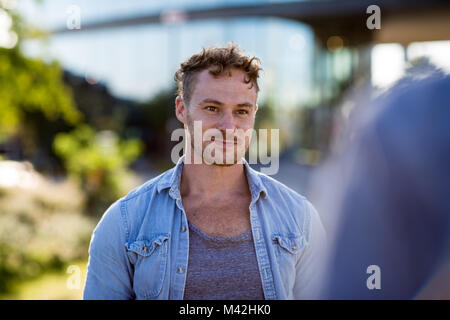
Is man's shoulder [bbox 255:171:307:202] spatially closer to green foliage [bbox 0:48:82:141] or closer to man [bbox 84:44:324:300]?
man [bbox 84:44:324:300]

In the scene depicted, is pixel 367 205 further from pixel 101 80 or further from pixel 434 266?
pixel 101 80

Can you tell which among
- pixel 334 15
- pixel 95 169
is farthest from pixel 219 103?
pixel 334 15

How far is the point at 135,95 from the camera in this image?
18.1 m

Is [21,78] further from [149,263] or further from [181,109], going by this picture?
[149,263]

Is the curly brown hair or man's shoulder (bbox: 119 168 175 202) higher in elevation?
the curly brown hair

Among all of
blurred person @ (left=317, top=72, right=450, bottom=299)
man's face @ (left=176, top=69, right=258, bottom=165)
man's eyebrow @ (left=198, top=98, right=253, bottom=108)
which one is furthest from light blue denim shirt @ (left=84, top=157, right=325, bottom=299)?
blurred person @ (left=317, top=72, right=450, bottom=299)

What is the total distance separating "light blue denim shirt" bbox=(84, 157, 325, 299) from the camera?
2.03 m

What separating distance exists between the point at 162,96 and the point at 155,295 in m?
15.7

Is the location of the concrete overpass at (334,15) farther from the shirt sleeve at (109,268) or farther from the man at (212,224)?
the shirt sleeve at (109,268)

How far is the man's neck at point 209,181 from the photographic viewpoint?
2341mm

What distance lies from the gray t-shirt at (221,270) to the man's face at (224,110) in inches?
19.0

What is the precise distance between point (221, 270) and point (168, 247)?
0.28 m

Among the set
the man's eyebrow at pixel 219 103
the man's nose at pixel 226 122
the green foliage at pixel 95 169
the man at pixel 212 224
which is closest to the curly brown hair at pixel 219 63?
the man at pixel 212 224

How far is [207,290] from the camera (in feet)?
6.54
